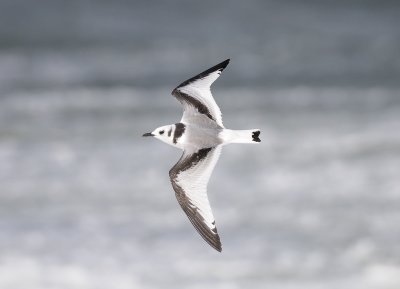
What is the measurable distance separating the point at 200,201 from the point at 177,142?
35.7 inches

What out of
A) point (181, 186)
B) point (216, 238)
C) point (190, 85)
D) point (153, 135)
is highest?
point (190, 85)

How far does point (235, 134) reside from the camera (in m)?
10.8

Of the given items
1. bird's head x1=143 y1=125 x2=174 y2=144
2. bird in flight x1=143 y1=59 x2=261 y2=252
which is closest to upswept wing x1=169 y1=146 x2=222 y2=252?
bird in flight x1=143 y1=59 x2=261 y2=252

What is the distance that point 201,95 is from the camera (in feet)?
38.0

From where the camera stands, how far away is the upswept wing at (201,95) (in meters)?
11.5

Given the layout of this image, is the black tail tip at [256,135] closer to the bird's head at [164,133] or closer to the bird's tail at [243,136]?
the bird's tail at [243,136]

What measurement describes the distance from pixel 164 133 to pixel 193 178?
773mm

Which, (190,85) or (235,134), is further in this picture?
(190,85)

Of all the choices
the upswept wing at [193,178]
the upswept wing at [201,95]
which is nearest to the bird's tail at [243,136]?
the upswept wing at [193,178]

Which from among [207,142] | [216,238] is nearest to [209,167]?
[207,142]

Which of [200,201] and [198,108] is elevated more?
[198,108]

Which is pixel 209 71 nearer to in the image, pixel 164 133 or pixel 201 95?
pixel 201 95

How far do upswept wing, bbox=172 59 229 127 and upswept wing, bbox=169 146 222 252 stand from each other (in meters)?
0.54

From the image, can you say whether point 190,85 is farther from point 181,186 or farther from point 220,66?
point 181,186
